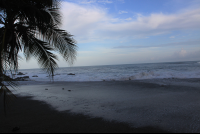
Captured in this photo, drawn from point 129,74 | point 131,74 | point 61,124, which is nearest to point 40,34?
point 61,124

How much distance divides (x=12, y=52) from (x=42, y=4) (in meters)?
1.90

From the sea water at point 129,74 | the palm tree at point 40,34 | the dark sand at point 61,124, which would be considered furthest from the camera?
the sea water at point 129,74

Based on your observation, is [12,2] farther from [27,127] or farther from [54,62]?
[27,127]

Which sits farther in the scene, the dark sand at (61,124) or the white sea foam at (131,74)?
the white sea foam at (131,74)

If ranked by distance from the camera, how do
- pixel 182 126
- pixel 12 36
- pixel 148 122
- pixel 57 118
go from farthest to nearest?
pixel 12 36
pixel 57 118
pixel 148 122
pixel 182 126

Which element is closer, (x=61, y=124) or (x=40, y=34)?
(x=61, y=124)

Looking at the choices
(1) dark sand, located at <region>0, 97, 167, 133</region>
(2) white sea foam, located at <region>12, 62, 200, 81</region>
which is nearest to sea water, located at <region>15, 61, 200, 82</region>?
(2) white sea foam, located at <region>12, 62, 200, 81</region>

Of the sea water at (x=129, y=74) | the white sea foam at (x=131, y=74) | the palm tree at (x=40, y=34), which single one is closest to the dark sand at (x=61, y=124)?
the palm tree at (x=40, y=34)

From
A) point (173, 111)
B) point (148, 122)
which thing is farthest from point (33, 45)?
point (173, 111)

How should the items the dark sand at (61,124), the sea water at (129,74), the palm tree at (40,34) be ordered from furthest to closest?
the sea water at (129,74)
the palm tree at (40,34)
the dark sand at (61,124)

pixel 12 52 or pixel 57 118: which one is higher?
pixel 12 52

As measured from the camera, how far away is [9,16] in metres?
3.55

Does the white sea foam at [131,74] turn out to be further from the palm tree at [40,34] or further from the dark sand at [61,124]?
the dark sand at [61,124]

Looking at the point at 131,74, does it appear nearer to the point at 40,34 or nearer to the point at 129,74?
the point at 129,74
